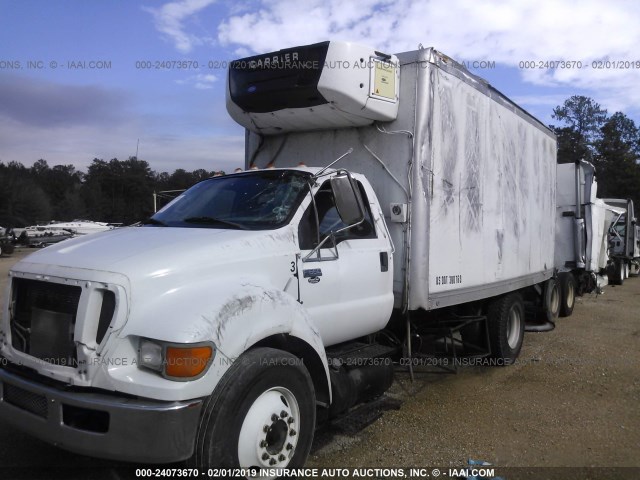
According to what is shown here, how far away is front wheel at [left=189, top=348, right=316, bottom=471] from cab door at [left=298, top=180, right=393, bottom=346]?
2.29 feet

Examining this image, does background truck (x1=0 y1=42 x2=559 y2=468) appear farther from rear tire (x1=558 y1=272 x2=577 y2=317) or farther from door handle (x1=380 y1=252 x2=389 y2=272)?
rear tire (x1=558 y1=272 x2=577 y2=317)

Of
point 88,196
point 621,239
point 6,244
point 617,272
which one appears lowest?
Answer: point 617,272

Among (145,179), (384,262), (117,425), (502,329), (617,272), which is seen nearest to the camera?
(117,425)

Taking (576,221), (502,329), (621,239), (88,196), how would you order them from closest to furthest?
(502,329), (576,221), (621,239), (88,196)

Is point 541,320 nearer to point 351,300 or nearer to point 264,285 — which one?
point 351,300

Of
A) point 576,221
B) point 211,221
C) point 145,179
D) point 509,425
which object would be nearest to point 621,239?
point 576,221

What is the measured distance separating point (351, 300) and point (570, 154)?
207 ft

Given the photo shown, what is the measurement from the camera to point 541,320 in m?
10.2

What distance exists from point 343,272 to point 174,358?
183 cm

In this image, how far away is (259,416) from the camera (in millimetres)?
3338

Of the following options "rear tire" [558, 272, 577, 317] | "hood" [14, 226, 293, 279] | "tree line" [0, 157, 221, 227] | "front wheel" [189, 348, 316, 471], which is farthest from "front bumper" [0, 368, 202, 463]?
"tree line" [0, 157, 221, 227]

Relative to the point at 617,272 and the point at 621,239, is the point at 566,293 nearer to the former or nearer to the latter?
the point at 617,272

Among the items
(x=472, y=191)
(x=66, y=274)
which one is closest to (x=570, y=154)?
(x=472, y=191)

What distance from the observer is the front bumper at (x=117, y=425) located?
2857 millimetres
